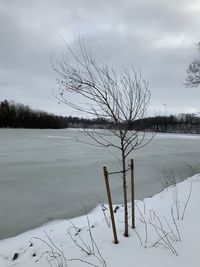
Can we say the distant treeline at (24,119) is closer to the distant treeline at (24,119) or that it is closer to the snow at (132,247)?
the distant treeline at (24,119)

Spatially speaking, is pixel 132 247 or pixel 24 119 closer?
pixel 132 247

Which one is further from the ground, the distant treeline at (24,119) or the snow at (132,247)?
the distant treeline at (24,119)

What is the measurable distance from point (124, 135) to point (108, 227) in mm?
1674

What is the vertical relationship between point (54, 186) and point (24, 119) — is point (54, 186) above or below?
below

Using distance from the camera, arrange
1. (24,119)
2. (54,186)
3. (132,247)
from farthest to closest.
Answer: (24,119), (54,186), (132,247)

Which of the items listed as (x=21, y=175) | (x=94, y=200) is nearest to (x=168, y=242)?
(x=94, y=200)

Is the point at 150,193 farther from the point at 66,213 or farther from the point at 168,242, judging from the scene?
the point at 168,242

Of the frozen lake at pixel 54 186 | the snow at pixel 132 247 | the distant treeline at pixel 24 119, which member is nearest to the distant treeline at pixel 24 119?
the distant treeline at pixel 24 119

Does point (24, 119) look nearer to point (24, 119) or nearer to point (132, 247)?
point (24, 119)

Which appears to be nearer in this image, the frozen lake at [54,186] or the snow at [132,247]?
the snow at [132,247]

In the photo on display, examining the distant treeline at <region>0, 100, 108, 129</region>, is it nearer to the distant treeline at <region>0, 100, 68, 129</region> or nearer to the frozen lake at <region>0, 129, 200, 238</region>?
the distant treeline at <region>0, 100, 68, 129</region>

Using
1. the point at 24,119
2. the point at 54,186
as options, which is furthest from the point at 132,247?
the point at 24,119

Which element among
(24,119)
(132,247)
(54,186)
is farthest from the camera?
(24,119)

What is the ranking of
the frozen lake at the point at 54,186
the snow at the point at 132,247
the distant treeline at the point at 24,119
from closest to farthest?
the snow at the point at 132,247 → the frozen lake at the point at 54,186 → the distant treeline at the point at 24,119
